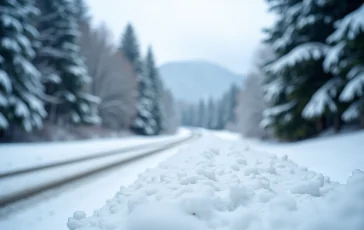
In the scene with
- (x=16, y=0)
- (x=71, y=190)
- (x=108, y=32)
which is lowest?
(x=71, y=190)

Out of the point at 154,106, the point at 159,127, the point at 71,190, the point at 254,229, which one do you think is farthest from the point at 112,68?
the point at 254,229

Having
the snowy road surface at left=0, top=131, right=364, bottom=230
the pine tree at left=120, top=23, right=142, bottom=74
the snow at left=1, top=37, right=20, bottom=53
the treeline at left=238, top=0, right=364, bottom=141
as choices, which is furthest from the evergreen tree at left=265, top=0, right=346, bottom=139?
the pine tree at left=120, top=23, right=142, bottom=74

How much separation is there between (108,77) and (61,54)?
6.53 metres

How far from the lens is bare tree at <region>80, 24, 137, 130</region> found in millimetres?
19781

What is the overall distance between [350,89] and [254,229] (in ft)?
20.5

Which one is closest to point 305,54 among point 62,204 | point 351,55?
point 351,55

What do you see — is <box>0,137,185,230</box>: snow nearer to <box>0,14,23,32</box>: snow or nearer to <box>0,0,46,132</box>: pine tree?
<box>0,0,46,132</box>: pine tree

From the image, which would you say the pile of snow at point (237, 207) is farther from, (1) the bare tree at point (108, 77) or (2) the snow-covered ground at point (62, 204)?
(1) the bare tree at point (108, 77)

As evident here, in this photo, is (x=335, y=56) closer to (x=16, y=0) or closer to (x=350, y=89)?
(x=350, y=89)

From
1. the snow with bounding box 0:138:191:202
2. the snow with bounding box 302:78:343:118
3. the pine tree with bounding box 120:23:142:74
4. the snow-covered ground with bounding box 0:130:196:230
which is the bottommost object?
the snow with bounding box 0:138:191:202

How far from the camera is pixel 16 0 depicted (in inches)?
377

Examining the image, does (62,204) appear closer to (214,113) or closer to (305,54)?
(305,54)

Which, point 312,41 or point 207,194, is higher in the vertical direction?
point 312,41

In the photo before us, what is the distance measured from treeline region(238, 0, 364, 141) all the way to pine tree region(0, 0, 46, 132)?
11.8 meters
